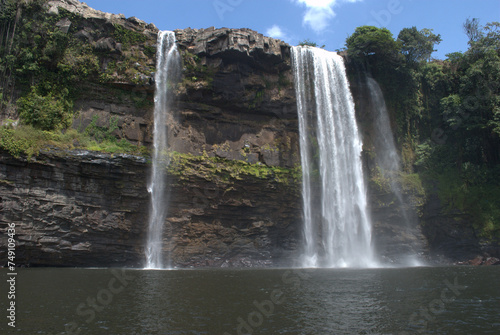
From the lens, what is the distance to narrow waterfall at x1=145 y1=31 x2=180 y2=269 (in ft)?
71.3

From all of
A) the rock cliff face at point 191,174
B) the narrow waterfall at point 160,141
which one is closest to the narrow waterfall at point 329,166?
the rock cliff face at point 191,174

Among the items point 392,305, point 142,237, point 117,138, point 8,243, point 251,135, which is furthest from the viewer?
point 251,135

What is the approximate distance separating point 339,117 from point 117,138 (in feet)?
50.6

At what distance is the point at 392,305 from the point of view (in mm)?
9844

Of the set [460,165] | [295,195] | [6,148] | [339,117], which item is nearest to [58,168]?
[6,148]

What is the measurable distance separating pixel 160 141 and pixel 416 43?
21481 millimetres

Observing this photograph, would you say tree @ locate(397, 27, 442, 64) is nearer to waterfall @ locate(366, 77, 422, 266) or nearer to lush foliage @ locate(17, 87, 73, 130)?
waterfall @ locate(366, 77, 422, 266)

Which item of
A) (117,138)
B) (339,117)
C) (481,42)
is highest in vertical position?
(481,42)

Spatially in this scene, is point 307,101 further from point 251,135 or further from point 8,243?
point 8,243

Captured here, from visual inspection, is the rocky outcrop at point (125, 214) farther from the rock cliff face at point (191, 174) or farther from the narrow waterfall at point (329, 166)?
the narrow waterfall at point (329, 166)

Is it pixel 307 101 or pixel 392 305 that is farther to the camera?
pixel 307 101

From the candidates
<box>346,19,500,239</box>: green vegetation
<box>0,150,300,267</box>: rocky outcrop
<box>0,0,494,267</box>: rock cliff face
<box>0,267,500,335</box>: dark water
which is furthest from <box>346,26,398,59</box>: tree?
<box>0,267,500,335</box>: dark water

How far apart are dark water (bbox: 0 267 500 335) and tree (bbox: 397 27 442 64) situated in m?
21.6

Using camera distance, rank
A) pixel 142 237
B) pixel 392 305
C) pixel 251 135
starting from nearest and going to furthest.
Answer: pixel 392 305 → pixel 142 237 → pixel 251 135
